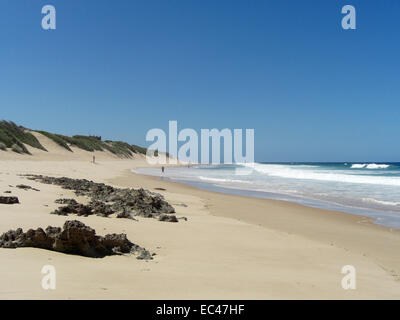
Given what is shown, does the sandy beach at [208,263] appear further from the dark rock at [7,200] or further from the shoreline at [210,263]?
the dark rock at [7,200]

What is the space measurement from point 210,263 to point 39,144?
164 ft

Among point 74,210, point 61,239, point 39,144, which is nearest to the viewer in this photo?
point 61,239

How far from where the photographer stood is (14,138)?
4044 centimetres

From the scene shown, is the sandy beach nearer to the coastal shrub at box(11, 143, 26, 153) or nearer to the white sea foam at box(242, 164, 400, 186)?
the white sea foam at box(242, 164, 400, 186)

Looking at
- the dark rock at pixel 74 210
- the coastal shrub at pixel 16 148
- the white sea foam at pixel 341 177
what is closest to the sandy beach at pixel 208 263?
the dark rock at pixel 74 210

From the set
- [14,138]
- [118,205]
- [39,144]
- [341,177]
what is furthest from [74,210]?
[39,144]

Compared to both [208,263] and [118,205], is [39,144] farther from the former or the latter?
[208,263]

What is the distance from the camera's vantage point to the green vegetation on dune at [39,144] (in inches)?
1519

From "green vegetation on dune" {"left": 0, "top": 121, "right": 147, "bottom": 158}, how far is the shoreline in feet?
112

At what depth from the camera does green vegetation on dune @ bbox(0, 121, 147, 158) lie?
38.6m

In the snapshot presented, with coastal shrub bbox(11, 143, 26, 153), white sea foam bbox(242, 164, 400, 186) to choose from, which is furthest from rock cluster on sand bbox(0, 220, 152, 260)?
coastal shrub bbox(11, 143, 26, 153)

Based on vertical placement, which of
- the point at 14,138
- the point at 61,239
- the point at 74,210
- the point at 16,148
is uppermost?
the point at 14,138
